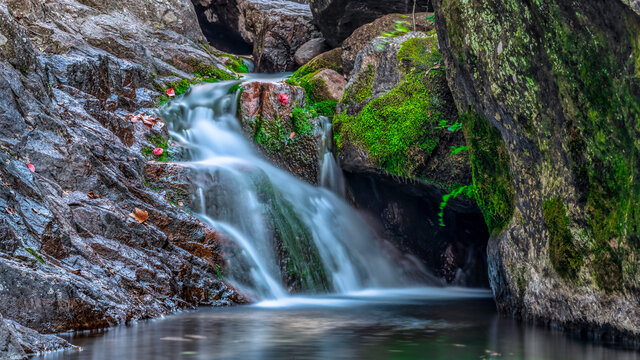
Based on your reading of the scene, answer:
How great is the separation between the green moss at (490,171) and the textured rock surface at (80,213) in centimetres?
312

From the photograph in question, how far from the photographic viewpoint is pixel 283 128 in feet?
33.4

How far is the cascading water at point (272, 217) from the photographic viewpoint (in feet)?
24.9

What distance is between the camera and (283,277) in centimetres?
753

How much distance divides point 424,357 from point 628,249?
1.70 meters

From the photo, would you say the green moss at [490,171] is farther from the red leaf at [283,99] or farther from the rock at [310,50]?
the rock at [310,50]

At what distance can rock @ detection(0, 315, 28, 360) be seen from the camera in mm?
2992

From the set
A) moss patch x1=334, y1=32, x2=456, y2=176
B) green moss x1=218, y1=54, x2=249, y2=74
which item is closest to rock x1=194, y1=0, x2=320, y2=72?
green moss x1=218, y1=54, x2=249, y2=74

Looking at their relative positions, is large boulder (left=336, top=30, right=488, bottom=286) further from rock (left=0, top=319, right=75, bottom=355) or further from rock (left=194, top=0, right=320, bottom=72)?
Result: rock (left=194, top=0, right=320, bottom=72)

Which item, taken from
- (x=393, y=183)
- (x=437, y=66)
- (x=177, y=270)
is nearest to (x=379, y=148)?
(x=393, y=183)

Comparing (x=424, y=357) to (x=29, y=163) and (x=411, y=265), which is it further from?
(x=411, y=265)

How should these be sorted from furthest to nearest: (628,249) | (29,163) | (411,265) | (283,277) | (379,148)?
(411,265) < (379,148) < (283,277) < (29,163) < (628,249)

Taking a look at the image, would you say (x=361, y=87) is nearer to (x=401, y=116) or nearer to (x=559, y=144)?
(x=401, y=116)

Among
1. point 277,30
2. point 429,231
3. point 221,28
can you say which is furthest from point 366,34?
point 221,28

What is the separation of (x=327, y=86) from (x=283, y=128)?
1.77 m
